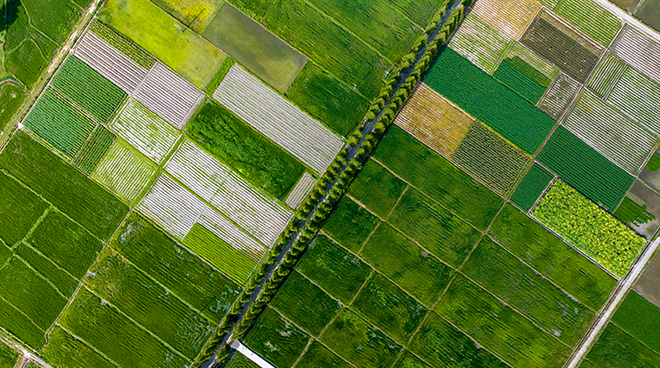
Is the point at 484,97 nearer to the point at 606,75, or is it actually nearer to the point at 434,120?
the point at 434,120

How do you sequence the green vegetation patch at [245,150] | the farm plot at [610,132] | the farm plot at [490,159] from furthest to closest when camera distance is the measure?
the green vegetation patch at [245,150] < the farm plot at [610,132] < the farm plot at [490,159]

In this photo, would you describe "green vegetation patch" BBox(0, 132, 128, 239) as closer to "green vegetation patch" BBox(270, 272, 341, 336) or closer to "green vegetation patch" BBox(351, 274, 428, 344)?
"green vegetation patch" BBox(270, 272, 341, 336)

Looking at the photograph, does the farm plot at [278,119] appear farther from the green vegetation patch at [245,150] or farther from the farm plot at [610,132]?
the farm plot at [610,132]

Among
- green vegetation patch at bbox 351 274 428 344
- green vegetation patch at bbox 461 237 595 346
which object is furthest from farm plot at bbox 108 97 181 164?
green vegetation patch at bbox 461 237 595 346

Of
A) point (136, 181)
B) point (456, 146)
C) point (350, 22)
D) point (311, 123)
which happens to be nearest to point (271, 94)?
point (311, 123)

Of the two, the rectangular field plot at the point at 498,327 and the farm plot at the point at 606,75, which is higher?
the farm plot at the point at 606,75

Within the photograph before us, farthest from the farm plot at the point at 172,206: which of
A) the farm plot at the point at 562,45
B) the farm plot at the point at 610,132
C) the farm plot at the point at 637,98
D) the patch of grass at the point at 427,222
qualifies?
the farm plot at the point at 637,98
